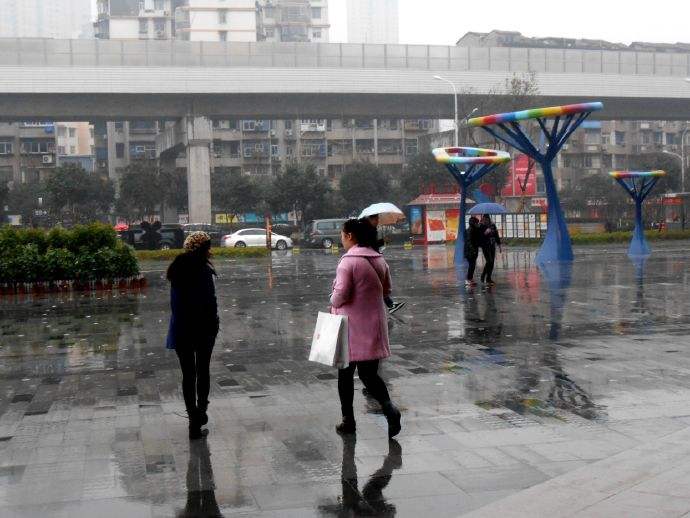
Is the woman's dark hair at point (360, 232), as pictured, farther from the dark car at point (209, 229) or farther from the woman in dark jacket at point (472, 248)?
the dark car at point (209, 229)

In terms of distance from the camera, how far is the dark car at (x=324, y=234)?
51938 mm

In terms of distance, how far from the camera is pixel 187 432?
297 inches

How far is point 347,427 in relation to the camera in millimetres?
7363

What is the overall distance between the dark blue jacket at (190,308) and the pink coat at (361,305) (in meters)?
1.09

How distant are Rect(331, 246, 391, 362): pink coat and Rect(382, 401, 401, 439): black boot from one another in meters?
0.37

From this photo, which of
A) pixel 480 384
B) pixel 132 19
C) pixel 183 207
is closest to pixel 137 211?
pixel 183 207

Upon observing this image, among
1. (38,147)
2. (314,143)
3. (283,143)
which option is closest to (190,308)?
(283,143)

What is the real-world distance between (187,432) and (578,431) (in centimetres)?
289

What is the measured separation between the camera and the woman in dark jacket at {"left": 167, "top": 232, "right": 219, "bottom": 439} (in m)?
7.62

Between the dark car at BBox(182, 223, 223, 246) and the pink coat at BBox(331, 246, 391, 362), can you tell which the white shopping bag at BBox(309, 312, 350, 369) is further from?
the dark car at BBox(182, 223, 223, 246)

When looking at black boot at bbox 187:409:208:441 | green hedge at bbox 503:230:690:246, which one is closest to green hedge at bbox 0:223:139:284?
black boot at bbox 187:409:208:441

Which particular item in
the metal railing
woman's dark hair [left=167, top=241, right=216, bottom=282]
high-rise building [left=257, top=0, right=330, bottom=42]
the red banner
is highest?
high-rise building [left=257, top=0, right=330, bottom=42]

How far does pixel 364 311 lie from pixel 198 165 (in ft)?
156

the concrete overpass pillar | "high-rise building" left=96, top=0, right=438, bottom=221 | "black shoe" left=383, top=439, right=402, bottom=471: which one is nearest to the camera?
"black shoe" left=383, top=439, right=402, bottom=471
